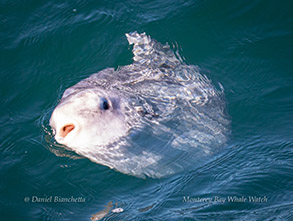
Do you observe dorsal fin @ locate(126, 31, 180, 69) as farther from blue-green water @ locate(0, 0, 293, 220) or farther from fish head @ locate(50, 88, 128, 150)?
fish head @ locate(50, 88, 128, 150)

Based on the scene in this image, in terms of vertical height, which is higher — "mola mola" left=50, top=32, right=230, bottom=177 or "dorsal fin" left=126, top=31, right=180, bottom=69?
"dorsal fin" left=126, top=31, right=180, bottom=69

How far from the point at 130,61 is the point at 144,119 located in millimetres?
2809

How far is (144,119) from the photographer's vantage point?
16.3 ft

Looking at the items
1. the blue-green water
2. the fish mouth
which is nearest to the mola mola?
the fish mouth

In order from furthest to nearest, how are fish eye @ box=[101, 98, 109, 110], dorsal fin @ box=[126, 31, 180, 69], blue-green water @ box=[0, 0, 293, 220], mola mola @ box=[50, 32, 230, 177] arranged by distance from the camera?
dorsal fin @ box=[126, 31, 180, 69], blue-green water @ box=[0, 0, 293, 220], fish eye @ box=[101, 98, 109, 110], mola mola @ box=[50, 32, 230, 177]

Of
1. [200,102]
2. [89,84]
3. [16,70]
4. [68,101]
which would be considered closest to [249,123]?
[200,102]

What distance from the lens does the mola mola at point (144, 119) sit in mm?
4328

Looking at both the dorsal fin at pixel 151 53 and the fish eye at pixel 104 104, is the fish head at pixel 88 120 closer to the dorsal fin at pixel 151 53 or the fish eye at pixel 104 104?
the fish eye at pixel 104 104

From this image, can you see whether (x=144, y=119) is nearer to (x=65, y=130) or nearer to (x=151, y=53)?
(x=65, y=130)

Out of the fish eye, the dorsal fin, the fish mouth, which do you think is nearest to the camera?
the fish mouth

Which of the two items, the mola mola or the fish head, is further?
the mola mola

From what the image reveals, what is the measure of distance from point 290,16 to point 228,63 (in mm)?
1784

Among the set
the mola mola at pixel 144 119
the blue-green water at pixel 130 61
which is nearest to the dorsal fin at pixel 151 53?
the mola mola at pixel 144 119

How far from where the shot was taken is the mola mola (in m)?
4.33
